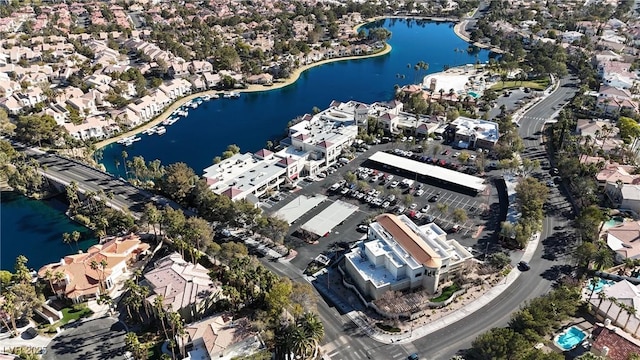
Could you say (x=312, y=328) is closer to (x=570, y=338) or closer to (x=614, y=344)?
(x=570, y=338)

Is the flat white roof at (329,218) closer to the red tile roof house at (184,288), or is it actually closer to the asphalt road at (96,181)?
the red tile roof house at (184,288)

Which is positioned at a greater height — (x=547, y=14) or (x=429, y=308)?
(x=547, y=14)

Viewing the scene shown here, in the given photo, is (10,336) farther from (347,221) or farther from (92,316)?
(347,221)

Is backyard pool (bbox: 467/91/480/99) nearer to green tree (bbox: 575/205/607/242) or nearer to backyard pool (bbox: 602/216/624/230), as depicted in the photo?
backyard pool (bbox: 602/216/624/230)

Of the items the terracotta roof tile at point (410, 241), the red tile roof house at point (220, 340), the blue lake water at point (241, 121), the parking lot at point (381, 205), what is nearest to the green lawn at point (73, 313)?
the blue lake water at point (241, 121)

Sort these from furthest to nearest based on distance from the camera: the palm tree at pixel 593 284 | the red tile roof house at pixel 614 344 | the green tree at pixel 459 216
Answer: the green tree at pixel 459 216 < the palm tree at pixel 593 284 < the red tile roof house at pixel 614 344

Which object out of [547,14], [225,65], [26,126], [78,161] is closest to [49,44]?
[225,65]
